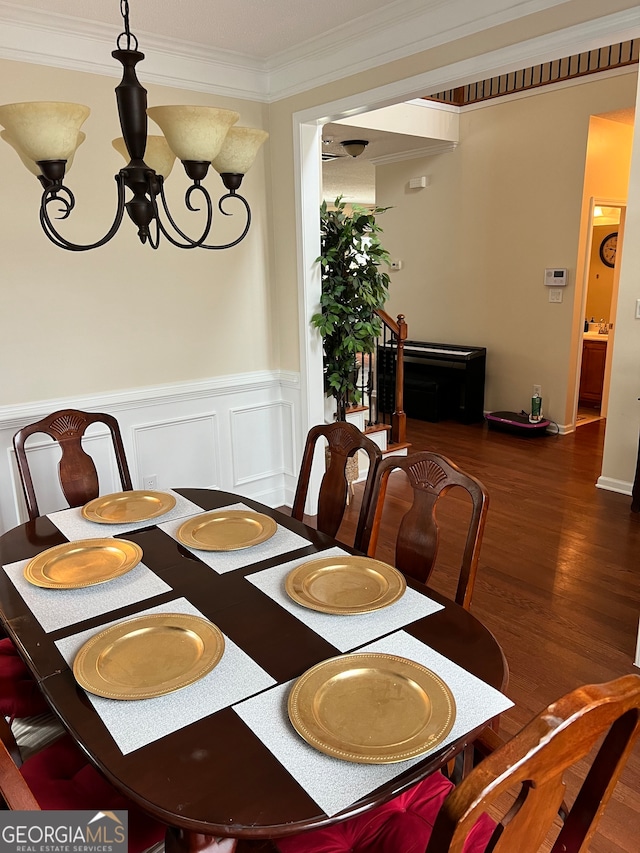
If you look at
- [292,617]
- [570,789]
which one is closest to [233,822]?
[292,617]

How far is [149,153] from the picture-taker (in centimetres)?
190

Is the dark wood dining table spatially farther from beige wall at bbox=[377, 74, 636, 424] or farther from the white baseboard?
beige wall at bbox=[377, 74, 636, 424]

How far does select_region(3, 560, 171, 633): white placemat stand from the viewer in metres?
1.62

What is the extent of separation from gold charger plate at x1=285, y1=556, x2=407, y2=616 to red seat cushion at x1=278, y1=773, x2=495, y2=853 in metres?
0.44

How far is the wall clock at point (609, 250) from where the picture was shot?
7383 millimetres

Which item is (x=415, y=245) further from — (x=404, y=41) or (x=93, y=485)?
(x=93, y=485)

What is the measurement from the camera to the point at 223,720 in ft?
4.05

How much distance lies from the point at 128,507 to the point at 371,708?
4.59 feet

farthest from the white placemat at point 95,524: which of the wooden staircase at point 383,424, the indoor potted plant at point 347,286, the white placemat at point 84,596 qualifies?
the wooden staircase at point 383,424

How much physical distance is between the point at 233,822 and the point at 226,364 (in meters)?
3.08

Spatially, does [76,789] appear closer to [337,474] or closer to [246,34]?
[337,474]

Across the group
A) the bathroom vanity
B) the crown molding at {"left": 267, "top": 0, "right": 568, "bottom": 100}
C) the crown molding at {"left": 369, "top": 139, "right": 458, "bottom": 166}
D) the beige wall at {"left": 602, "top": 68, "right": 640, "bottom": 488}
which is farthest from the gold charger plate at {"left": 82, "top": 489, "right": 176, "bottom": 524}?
the bathroom vanity

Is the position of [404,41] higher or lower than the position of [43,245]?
higher

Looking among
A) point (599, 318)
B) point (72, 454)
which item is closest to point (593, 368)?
point (599, 318)
